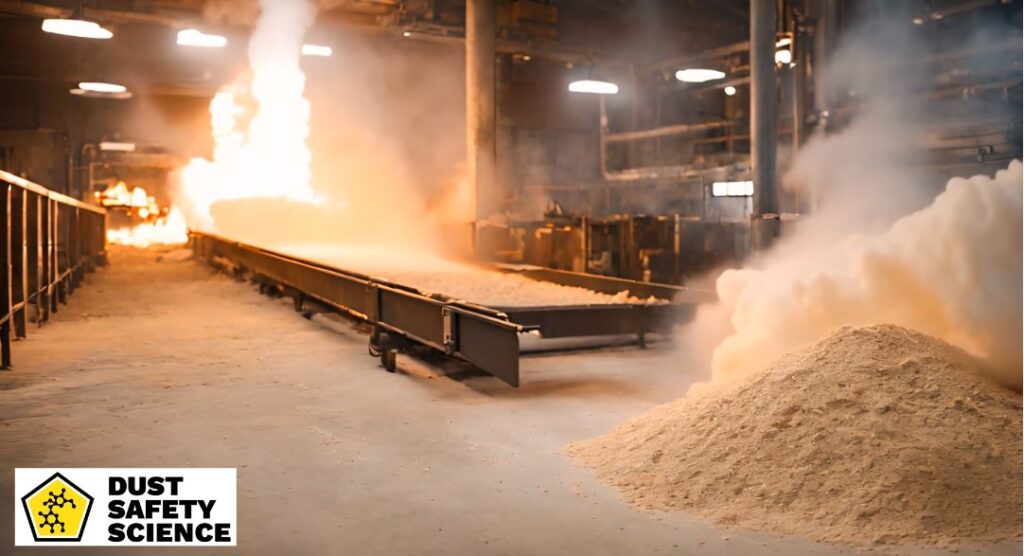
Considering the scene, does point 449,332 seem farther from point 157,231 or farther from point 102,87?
point 157,231

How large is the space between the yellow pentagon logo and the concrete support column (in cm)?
954

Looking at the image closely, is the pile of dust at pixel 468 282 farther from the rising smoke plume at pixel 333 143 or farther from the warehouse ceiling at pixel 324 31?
the warehouse ceiling at pixel 324 31

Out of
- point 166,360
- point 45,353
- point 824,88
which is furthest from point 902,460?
point 824,88

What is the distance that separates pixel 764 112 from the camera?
11.8 meters

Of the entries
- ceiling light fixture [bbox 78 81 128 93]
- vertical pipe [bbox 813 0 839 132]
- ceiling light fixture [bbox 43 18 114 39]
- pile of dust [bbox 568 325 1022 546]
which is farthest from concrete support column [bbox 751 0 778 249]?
ceiling light fixture [bbox 78 81 128 93]

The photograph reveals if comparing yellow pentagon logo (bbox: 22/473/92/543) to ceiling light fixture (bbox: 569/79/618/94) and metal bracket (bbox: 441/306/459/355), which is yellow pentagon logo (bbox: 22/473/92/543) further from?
ceiling light fixture (bbox: 569/79/618/94)

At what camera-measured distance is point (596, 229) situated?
550 inches

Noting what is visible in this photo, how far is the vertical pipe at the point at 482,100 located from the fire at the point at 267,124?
3458mm

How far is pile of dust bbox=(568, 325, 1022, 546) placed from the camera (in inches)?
126

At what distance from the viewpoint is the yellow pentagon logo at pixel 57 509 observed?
3246mm

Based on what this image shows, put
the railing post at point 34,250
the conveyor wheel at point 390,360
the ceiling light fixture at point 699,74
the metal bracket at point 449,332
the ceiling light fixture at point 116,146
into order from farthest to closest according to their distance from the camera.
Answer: the ceiling light fixture at point 116,146 → the ceiling light fixture at point 699,74 → the railing post at point 34,250 → the conveyor wheel at point 390,360 → the metal bracket at point 449,332

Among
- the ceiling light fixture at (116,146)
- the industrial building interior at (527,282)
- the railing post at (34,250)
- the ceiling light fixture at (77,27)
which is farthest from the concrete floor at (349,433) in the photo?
the ceiling light fixture at (116,146)

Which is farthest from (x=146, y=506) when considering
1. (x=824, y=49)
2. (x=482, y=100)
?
(x=824, y=49)

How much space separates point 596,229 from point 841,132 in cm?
416
